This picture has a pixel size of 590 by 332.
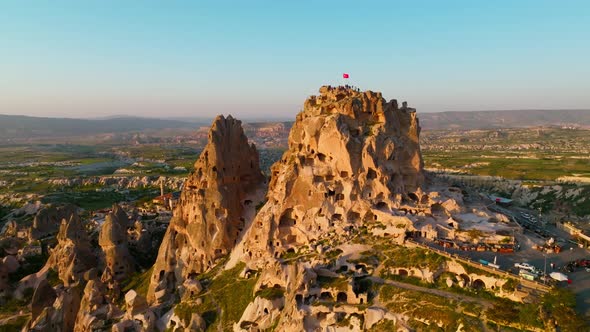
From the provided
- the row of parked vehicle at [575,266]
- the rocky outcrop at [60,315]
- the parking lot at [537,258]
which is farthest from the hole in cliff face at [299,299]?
the rocky outcrop at [60,315]

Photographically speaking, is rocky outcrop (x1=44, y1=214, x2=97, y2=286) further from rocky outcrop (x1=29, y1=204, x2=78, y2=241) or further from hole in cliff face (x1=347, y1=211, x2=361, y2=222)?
hole in cliff face (x1=347, y1=211, x2=361, y2=222)

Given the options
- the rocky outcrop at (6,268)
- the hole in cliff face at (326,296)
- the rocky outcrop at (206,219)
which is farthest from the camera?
the rocky outcrop at (6,268)


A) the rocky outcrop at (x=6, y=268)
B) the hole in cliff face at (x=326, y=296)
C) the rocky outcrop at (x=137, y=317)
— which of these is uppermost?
the hole in cliff face at (x=326, y=296)

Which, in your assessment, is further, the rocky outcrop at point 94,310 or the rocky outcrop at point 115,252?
the rocky outcrop at point 115,252

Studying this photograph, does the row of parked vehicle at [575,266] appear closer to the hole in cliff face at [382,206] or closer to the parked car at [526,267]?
the parked car at [526,267]

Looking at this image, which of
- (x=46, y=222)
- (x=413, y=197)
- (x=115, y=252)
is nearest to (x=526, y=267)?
(x=413, y=197)

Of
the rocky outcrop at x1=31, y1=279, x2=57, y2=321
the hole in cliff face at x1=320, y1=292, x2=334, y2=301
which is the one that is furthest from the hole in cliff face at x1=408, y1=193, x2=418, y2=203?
the rocky outcrop at x1=31, y1=279, x2=57, y2=321

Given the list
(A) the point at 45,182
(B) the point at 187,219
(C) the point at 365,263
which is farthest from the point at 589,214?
(A) the point at 45,182
